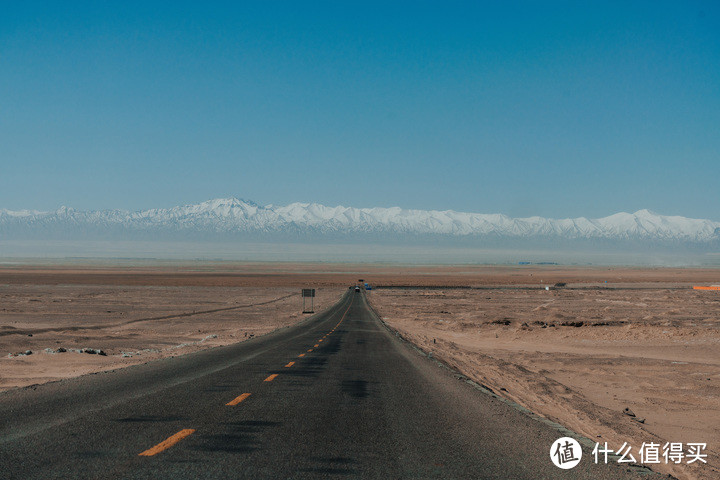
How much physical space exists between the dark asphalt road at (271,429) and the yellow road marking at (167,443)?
4cm

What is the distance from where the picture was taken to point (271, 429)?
29.6 feet

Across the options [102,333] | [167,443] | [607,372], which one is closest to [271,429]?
[167,443]

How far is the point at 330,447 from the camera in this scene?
8008 millimetres

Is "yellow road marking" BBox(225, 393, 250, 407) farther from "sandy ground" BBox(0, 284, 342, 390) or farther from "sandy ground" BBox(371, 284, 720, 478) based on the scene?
"sandy ground" BBox(0, 284, 342, 390)

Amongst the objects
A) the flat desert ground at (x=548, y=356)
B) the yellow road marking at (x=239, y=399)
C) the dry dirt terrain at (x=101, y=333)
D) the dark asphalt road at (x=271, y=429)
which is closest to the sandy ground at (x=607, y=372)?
the flat desert ground at (x=548, y=356)

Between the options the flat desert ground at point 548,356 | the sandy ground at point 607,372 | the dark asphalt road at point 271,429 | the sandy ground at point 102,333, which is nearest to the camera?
the dark asphalt road at point 271,429

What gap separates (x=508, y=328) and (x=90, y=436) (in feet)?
130

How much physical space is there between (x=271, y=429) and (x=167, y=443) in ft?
5.62

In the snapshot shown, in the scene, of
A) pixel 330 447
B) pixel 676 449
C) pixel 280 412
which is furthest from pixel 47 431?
pixel 676 449

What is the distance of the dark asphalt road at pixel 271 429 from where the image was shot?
693 centimetres

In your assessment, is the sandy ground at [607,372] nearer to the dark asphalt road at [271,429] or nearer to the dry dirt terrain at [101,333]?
the dark asphalt road at [271,429]

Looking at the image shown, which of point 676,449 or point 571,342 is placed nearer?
point 676,449

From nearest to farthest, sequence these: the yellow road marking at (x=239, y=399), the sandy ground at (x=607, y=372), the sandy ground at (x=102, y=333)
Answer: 1. the yellow road marking at (x=239, y=399)
2. the sandy ground at (x=607, y=372)
3. the sandy ground at (x=102, y=333)

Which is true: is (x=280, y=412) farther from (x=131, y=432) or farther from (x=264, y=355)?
(x=264, y=355)
